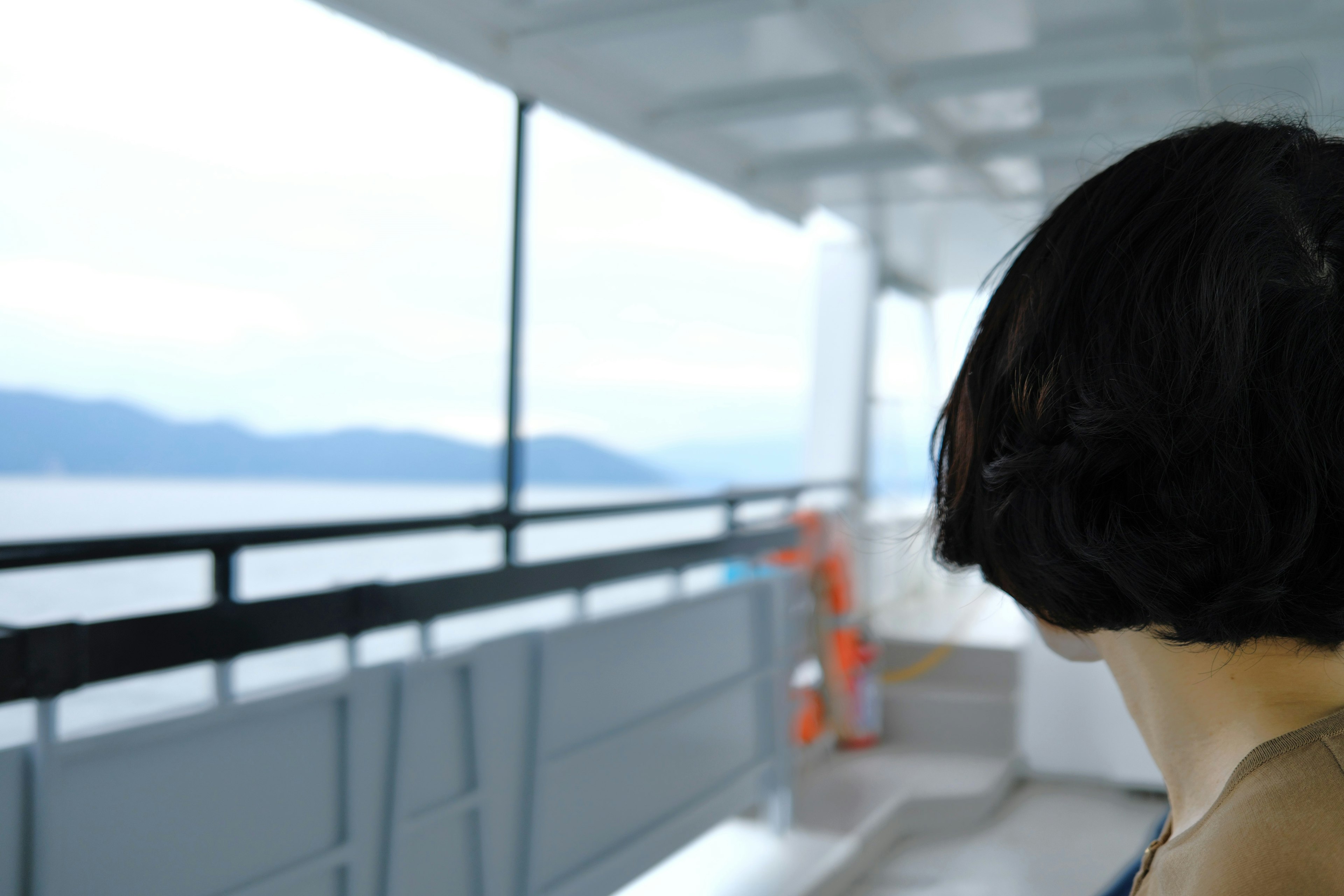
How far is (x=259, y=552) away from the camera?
1723cm

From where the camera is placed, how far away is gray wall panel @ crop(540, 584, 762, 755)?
6.18 feet

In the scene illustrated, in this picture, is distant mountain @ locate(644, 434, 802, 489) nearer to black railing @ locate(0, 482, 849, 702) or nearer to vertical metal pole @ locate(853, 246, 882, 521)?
vertical metal pole @ locate(853, 246, 882, 521)

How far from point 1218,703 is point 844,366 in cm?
414


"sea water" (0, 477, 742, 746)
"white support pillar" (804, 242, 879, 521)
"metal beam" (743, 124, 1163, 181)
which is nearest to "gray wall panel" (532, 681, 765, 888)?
"metal beam" (743, 124, 1163, 181)

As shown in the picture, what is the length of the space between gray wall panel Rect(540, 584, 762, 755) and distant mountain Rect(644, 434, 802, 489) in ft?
120

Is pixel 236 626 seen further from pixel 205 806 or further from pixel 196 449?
pixel 196 449

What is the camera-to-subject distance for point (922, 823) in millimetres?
3166

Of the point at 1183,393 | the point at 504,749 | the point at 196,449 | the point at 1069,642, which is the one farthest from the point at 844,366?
the point at 196,449

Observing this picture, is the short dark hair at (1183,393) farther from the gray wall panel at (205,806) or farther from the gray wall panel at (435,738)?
the gray wall panel at (435,738)

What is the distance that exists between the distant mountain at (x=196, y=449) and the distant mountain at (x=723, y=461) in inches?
278

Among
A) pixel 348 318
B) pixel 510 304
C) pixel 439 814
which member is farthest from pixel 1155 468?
pixel 348 318

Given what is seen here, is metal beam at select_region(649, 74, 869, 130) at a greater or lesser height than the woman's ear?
greater

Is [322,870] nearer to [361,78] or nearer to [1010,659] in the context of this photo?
[1010,659]

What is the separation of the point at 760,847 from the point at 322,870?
1.63 m
